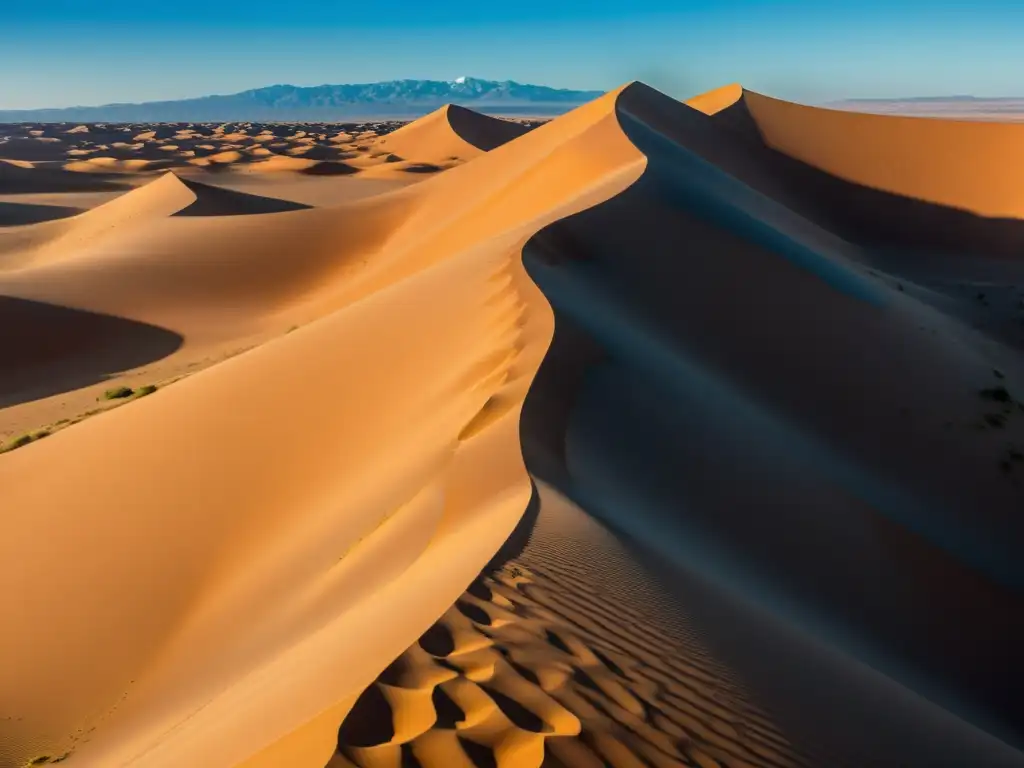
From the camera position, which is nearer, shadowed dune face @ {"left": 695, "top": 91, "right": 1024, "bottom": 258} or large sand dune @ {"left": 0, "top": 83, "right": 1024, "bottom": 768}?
large sand dune @ {"left": 0, "top": 83, "right": 1024, "bottom": 768}

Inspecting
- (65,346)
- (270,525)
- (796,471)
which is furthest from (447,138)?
(270,525)

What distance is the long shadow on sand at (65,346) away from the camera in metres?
17.4

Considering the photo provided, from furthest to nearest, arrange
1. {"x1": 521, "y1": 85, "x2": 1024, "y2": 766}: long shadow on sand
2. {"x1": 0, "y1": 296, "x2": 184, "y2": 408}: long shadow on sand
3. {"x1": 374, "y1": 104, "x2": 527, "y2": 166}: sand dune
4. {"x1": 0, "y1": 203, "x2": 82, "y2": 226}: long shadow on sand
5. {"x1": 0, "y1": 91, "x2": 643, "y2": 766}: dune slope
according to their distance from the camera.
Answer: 1. {"x1": 374, "y1": 104, "x2": 527, "y2": 166}: sand dune
2. {"x1": 0, "y1": 203, "x2": 82, "y2": 226}: long shadow on sand
3. {"x1": 0, "y1": 296, "x2": 184, "y2": 408}: long shadow on sand
4. {"x1": 521, "y1": 85, "x2": 1024, "y2": 766}: long shadow on sand
5. {"x1": 0, "y1": 91, "x2": 643, "y2": 766}: dune slope

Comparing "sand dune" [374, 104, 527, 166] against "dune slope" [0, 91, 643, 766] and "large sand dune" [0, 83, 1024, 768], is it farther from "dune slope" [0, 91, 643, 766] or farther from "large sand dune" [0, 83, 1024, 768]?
"dune slope" [0, 91, 643, 766]

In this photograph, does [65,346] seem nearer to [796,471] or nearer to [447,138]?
[796,471]

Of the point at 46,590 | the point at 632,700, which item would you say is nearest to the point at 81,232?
the point at 46,590

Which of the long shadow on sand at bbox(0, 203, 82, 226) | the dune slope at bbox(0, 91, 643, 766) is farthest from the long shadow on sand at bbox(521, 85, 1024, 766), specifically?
the long shadow on sand at bbox(0, 203, 82, 226)

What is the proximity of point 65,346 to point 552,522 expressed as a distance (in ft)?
57.7

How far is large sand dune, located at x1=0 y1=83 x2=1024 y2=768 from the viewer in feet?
12.0

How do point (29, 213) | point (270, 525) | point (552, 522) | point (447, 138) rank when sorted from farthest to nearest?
point (447, 138), point (29, 213), point (270, 525), point (552, 522)

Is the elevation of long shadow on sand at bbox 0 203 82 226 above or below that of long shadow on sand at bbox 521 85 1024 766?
below

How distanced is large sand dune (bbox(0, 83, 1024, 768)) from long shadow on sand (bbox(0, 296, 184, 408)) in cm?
15

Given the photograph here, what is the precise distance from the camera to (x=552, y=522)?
199 inches

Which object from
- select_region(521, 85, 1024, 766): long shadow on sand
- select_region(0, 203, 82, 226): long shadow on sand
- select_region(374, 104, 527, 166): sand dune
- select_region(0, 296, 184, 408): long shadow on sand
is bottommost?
select_region(374, 104, 527, 166): sand dune
